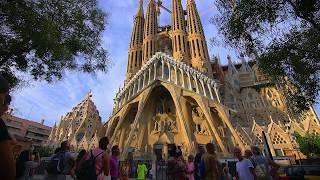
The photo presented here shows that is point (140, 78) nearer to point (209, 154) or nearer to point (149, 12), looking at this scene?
point (149, 12)

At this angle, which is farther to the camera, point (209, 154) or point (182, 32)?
point (182, 32)

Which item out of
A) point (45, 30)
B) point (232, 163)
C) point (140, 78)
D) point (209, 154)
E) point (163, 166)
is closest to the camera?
point (209, 154)

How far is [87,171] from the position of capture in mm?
4184

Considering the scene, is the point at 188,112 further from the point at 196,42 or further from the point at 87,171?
the point at 87,171

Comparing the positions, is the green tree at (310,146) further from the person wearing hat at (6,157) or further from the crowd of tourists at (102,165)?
the person wearing hat at (6,157)

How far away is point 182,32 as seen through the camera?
4528cm

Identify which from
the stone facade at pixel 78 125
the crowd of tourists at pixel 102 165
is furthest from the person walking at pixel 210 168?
the stone facade at pixel 78 125

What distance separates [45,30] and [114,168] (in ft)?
19.2

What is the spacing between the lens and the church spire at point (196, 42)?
40.4 metres

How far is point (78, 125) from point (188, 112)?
23414 millimetres

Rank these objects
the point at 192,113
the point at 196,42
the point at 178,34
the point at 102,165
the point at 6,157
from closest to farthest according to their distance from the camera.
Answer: the point at 6,157 → the point at 102,165 → the point at 192,113 → the point at 196,42 → the point at 178,34

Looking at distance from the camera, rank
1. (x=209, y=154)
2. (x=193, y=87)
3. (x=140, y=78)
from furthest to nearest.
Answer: (x=140, y=78), (x=193, y=87), (x=209, y=154)

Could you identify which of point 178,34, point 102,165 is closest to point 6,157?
point 102,165

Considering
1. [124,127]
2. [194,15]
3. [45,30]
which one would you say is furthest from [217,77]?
[45,30]
